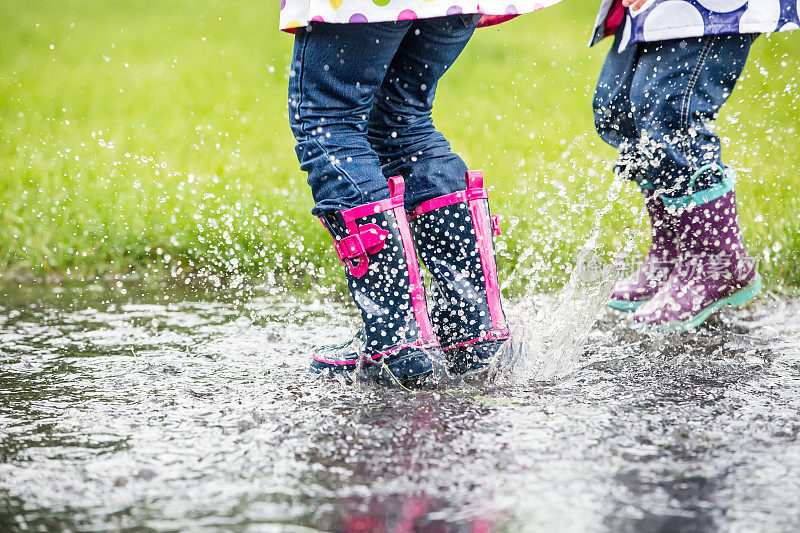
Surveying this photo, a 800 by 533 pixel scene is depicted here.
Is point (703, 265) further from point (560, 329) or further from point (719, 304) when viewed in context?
point (560, 329)

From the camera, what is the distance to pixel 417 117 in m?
2.27

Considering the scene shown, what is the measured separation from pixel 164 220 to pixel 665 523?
2.74 meters

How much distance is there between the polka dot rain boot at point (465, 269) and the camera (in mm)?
2219

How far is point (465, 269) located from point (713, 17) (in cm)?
95

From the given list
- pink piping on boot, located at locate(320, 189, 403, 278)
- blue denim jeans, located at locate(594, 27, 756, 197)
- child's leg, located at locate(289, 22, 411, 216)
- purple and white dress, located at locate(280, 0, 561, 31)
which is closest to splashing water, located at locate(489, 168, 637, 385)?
blue denim jeans, located at locate(594, 27, 756, 197)

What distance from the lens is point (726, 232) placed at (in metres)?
2.56

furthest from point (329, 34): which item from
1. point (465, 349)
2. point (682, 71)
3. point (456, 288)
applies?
point (682, 71)

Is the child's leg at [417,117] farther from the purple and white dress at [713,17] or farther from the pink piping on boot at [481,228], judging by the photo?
the purple and white dress at [713,17]

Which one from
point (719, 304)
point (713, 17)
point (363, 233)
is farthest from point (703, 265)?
point (363, 233)

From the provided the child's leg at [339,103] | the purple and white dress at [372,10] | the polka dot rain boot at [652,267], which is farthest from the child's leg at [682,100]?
the child's leg at [339,103]

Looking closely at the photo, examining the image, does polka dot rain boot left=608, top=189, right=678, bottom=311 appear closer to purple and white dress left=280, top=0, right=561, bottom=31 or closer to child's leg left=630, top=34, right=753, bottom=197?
child's leg left=630, top=34, right=753, bottom=197

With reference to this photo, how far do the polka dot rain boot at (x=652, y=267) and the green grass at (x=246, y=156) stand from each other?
41 centimetres

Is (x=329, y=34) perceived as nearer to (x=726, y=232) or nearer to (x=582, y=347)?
(x=582, y=347)

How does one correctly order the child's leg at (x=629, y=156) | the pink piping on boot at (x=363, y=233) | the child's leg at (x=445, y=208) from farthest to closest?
the child's leg at (x=629, y=156), the child's leg at (x=445, y=208), the pink piping on boot at (x=363, y=233)
